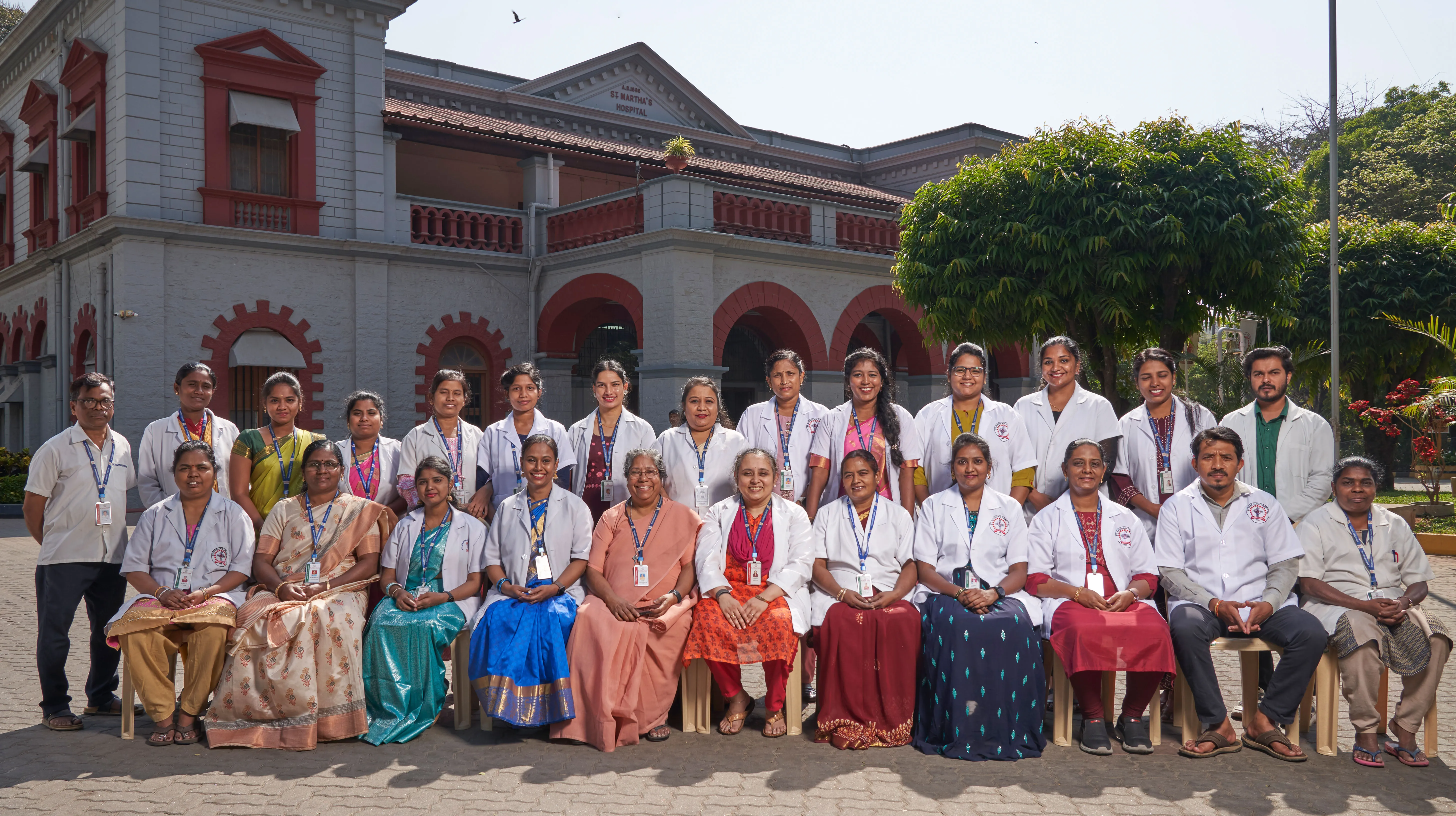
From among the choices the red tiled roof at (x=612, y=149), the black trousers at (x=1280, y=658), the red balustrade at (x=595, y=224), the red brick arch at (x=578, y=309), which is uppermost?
the red tiled roof at (x=612, y=149)

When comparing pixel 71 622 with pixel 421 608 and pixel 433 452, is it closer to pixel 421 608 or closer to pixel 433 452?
Result: pixel 421 608

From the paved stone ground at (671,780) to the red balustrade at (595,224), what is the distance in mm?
10769

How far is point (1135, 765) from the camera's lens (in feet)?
16.3

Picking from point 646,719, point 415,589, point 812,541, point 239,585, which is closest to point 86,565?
point 239,585

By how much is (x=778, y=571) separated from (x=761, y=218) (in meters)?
10.7

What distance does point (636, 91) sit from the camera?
21.2 m

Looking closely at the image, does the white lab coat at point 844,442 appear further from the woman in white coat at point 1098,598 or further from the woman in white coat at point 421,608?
the woman in white coat at point 421,608

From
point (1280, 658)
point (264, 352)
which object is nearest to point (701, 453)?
point (1280, 658)

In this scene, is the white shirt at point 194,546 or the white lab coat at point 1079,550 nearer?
the white lab coat at point 1079,550

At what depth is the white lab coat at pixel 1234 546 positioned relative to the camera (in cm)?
538

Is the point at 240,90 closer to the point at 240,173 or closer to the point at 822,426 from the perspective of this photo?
the point at 240,173

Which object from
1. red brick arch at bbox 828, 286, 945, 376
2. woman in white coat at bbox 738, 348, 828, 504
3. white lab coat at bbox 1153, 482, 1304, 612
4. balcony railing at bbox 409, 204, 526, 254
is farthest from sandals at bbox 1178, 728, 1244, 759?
balcony railing at bbox 409, 204, 526, 254

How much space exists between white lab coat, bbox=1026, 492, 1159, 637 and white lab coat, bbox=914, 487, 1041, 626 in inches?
2.9

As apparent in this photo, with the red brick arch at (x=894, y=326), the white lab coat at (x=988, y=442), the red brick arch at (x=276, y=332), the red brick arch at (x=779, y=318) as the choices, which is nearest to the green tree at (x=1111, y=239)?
the red brick arch at (x=894, y=326)
